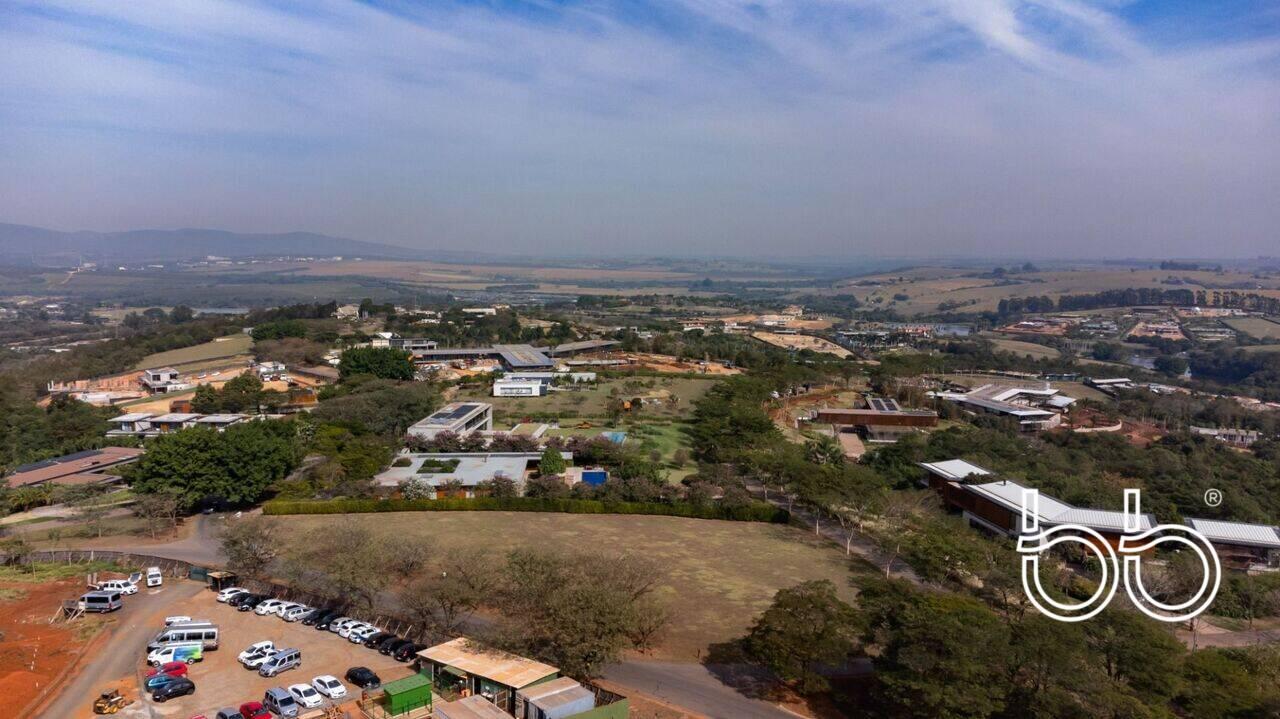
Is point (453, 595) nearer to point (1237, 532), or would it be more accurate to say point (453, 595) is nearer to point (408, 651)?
point (408, 651)

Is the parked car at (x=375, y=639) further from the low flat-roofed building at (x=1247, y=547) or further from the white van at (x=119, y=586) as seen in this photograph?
the low flat-roofed building at (x=1247, y=547)

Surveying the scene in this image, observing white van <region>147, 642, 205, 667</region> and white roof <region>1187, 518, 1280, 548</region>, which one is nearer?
white van <region>147, 642, 205, 667</region>

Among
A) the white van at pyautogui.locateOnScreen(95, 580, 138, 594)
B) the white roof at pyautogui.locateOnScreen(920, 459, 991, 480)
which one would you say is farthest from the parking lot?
the white roof at pyautogui.locateOnScreen(920, 459, 991, 480)

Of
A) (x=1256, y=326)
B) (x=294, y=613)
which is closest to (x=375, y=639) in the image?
(x=294, y=613)

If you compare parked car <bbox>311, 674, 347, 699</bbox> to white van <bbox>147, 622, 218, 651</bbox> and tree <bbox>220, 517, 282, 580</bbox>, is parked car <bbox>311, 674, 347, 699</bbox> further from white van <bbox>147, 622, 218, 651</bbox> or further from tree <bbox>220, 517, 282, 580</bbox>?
tree <bbox>220, 517, 282, 580</bbox>

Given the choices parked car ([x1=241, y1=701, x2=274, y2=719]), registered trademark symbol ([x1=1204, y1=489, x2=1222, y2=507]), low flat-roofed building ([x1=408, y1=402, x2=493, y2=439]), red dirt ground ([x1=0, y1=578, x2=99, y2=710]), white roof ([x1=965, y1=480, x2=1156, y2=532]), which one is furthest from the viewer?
low flat-roofed building ([x1=408, y1=402, x2=493, y2=439])

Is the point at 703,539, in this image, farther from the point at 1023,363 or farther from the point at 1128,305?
the point at 1128,305
